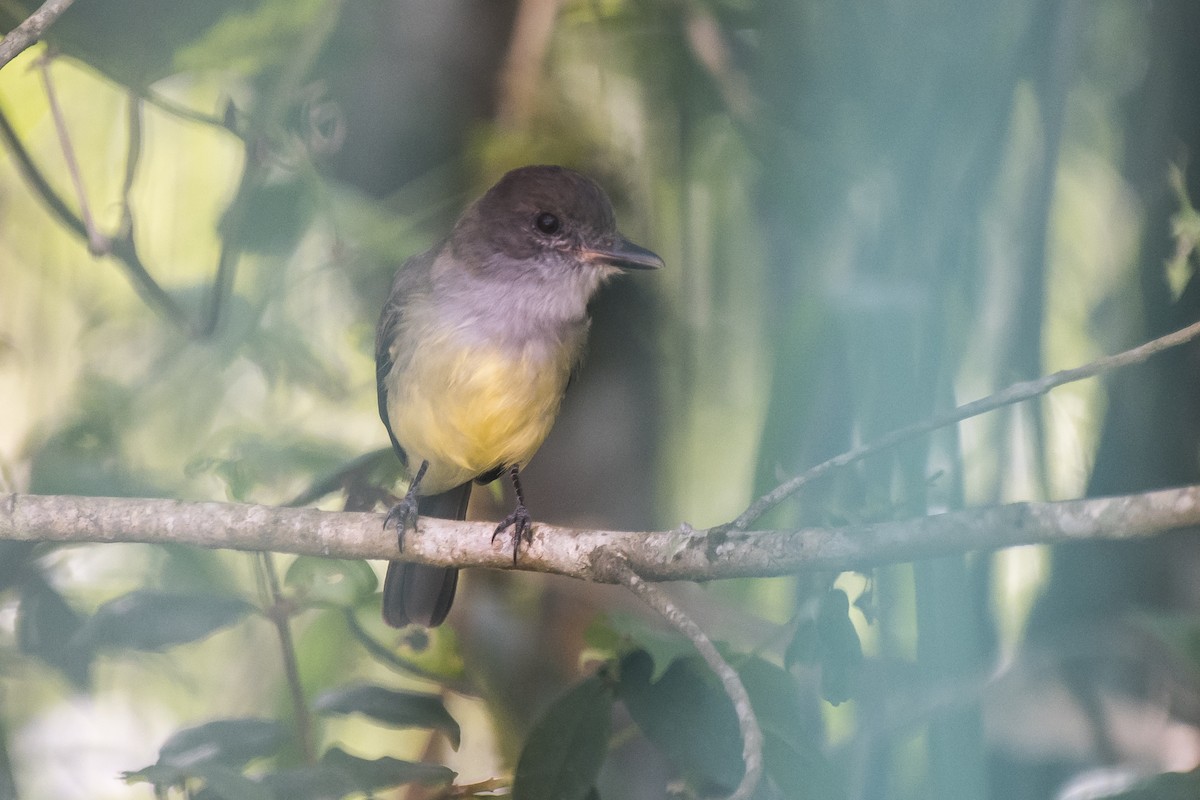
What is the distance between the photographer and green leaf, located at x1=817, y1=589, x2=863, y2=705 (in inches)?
40.9

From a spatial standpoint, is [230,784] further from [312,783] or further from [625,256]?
[625,256]

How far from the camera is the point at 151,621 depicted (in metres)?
1.39

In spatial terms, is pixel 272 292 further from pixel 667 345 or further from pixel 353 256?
pixel 667 345

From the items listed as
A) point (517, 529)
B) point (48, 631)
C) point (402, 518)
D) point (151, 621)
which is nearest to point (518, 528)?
point (517, 529)

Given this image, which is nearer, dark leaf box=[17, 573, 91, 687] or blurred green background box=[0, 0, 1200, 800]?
blurred green background box=[0, 0, 1200, 800]

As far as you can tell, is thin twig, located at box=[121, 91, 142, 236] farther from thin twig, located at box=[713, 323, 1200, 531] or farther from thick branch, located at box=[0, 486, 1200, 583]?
thin twig, located at box=[713, 323, 1200, 531]

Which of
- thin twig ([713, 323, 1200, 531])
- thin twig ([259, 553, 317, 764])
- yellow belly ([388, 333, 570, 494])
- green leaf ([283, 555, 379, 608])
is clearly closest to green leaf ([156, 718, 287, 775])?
thin twig ([259, 553, 317, 764])

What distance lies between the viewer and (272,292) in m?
1.50

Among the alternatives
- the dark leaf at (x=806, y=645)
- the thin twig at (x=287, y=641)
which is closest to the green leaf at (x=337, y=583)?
the thin twig at (x=287, y=641)

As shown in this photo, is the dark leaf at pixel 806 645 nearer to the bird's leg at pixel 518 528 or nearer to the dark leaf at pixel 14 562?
the bird's leg at pixel 518 528

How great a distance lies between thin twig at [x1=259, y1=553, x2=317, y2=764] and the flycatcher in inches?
5.3

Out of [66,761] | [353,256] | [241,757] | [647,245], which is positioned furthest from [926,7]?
[66,761]

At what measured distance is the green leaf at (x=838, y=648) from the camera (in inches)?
40.9

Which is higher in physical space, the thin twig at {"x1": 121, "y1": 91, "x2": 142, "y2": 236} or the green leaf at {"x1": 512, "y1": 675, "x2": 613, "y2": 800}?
the thin twig at {"x1": 121, "y1": 91, "x2": 142, "y2": 236}
